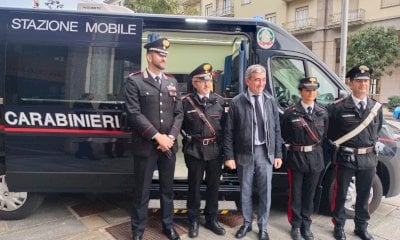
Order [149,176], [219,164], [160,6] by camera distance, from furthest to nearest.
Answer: [160,6]
[219,164]
[149,176]

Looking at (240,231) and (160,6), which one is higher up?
(160,6)

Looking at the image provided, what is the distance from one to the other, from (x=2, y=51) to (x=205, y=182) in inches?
97.8

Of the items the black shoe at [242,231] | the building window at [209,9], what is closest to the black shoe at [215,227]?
the black shoe at [242,231]

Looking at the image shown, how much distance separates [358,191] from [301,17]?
26493 millimetres

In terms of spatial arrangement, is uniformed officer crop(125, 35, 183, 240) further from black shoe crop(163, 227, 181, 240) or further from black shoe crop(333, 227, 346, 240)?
black shoe crop(333, 227, 346, 240)

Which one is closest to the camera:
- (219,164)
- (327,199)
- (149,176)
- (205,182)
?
(149,176)

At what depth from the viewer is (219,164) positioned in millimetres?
3643

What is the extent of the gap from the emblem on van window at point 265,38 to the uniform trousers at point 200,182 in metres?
1.40

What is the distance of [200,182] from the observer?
3.65 metres

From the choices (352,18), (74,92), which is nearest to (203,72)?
(74,92)

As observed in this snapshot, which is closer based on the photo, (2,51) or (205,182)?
(2,51)

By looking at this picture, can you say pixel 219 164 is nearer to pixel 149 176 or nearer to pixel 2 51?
pixel 149 176

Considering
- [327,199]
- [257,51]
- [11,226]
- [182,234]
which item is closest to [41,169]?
[11,226]

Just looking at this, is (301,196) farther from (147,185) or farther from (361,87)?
(147,185)
